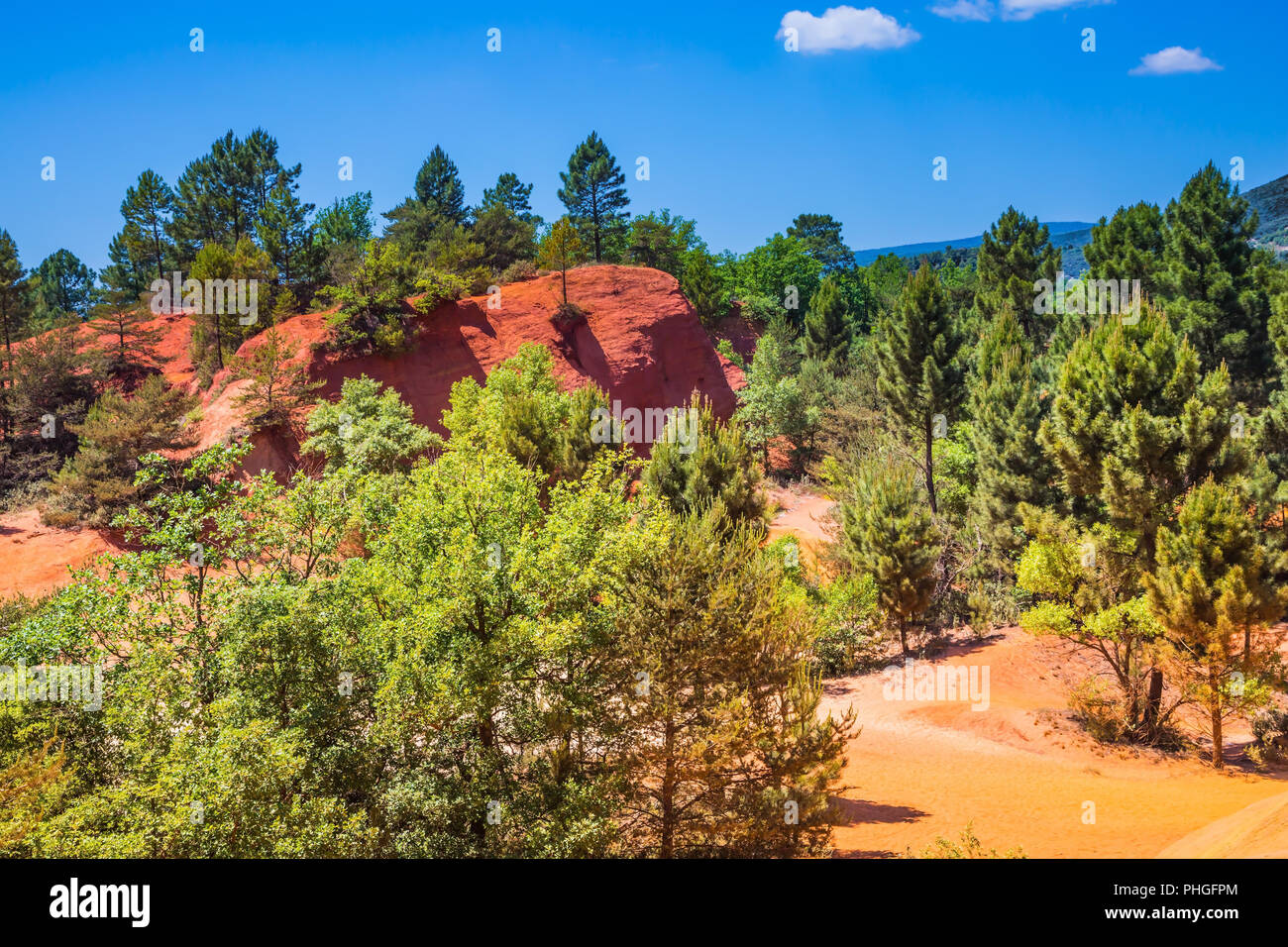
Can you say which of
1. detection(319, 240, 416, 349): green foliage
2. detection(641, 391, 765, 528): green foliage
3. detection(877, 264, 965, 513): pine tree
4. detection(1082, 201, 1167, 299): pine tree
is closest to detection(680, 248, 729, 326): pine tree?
detection(1082, 201, 1167, 299): pine tree

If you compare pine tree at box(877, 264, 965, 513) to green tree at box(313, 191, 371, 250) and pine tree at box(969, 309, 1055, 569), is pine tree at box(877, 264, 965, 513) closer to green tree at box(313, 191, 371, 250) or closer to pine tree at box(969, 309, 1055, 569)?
pine tree at box(969, 309, 1055, 569)

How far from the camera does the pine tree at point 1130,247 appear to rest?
4578 cm

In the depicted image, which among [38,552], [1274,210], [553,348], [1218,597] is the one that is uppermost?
[1274,210]

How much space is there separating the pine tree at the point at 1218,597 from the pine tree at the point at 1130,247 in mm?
30021

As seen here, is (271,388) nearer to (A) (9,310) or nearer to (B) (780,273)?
(A) (9,310)

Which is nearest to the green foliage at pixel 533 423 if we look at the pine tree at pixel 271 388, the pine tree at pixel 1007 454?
the pine tree at pixel 271 388

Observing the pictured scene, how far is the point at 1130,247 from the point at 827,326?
23.6 m

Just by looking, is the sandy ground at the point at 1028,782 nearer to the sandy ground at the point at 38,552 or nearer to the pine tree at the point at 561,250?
the sandy ground at the point at 38,552

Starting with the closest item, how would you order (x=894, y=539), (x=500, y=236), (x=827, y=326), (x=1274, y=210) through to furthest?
(x=894, y=539) < (x=500, y=236) < (x=827, y=326) < (x=1274, y=210)

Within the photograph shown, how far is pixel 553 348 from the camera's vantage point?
4719cm

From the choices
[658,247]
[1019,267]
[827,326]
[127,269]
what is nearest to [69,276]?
[127,269]

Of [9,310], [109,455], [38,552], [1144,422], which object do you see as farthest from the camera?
[9,310]

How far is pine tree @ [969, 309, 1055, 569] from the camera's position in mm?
31656

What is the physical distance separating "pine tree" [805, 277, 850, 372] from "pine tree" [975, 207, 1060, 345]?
35.5 ft
